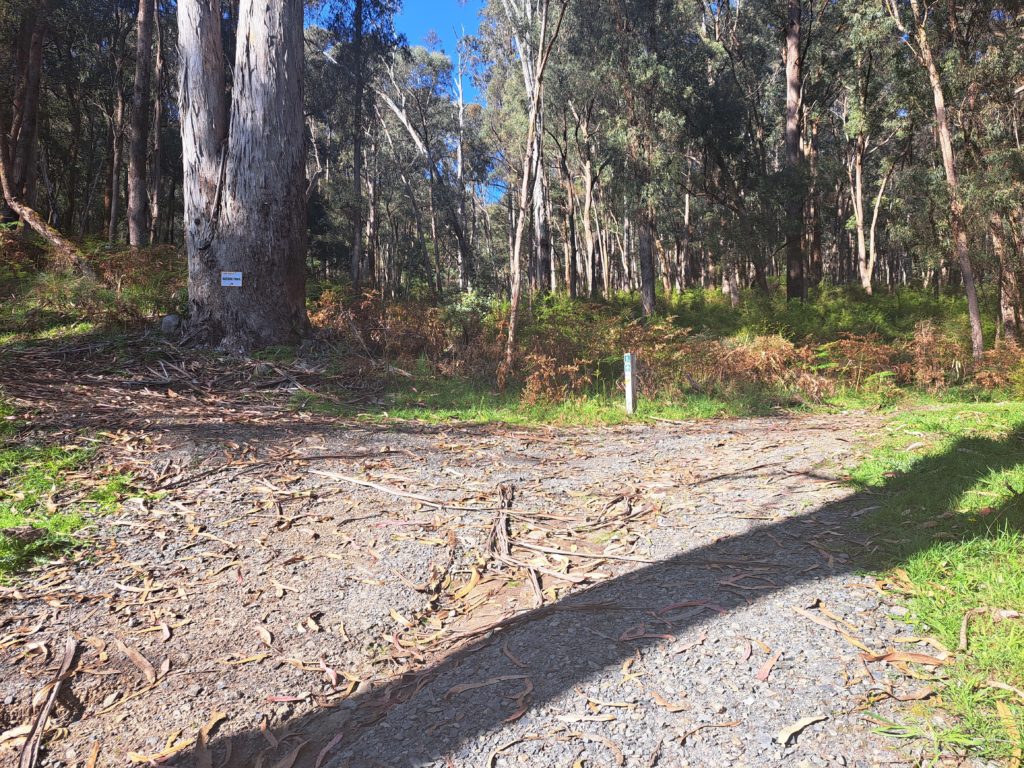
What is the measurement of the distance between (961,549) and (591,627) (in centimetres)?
187

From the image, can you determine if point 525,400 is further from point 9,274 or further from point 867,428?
point 9,274

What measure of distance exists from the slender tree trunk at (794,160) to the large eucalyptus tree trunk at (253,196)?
14482 millimetres

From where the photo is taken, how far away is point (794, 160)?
743 inches

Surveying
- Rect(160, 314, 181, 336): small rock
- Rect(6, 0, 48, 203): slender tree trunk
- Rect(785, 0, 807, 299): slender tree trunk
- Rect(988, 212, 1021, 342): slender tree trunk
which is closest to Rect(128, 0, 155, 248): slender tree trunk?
Rect(6, 0, 48, 203): slender tree trunk

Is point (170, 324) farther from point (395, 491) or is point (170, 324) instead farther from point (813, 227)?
point (813, 227)

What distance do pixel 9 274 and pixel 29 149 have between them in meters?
6.54

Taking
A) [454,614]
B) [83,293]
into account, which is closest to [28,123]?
[83,293]

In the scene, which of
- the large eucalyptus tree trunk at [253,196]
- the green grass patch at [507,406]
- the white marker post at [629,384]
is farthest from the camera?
the large eucalyptus tree trunk at [253,196]

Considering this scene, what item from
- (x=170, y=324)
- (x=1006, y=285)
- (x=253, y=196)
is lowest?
(x=170, y=324)

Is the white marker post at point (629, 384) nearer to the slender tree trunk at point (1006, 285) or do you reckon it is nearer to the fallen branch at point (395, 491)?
the fallen branch at point (395, 491)

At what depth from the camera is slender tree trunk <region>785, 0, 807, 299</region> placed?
18.5m

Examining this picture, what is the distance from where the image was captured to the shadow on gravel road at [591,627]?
7.16ft

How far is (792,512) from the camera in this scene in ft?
12.8

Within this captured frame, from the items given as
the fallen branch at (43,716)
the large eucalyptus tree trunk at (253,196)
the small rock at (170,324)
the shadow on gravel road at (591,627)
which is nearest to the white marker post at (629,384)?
the shadow on gravel road at (591,627)
